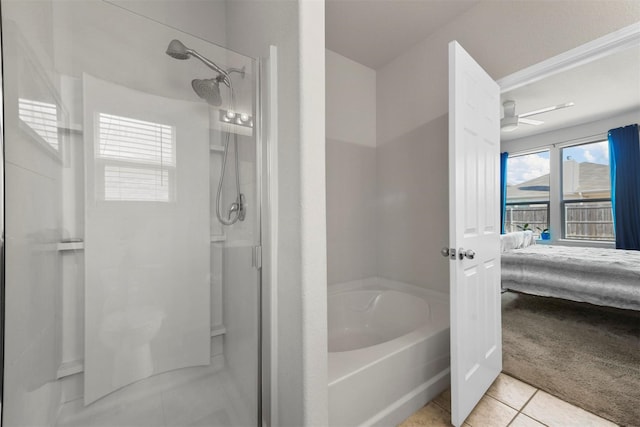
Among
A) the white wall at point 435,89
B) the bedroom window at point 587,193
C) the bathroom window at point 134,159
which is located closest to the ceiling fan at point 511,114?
the bedroom window at point 587,193

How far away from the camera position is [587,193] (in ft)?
15.7

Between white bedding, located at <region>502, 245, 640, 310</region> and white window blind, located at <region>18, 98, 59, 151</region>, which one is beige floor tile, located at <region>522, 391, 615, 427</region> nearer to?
white bedding, located at <region>502, 245, 640, 310</region>

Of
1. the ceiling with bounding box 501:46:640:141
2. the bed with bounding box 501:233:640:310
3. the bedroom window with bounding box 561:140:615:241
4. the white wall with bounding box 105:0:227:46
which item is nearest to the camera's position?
the white wall with bounding box 105:0:227:46

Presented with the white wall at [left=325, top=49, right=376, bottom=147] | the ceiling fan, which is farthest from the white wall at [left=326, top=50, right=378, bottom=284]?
the ceiling fan

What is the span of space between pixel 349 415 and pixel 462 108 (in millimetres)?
1621

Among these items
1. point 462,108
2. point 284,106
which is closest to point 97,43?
point 284,106

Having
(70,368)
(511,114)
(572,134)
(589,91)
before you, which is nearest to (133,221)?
(70,368)

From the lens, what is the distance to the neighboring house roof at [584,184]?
4652 millimetres

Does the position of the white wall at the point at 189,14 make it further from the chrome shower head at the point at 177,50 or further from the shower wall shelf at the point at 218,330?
the shower wall shelf at the point at 218,330

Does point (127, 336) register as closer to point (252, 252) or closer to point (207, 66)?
point (252, 252)

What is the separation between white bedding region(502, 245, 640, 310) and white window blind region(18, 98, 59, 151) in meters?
4.35

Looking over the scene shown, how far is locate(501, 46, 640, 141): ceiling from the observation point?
294 cm

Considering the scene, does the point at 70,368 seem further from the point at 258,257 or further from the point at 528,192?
the point at 528,192

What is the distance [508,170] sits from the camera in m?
5.71
